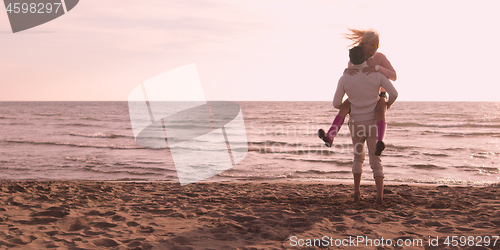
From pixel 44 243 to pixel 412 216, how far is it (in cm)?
353

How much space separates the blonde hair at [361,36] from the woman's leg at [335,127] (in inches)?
27.5

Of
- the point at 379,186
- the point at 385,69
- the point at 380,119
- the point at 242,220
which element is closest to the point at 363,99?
the point at 380,119

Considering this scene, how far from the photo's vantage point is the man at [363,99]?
3461 mm

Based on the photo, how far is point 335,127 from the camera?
3.57 m

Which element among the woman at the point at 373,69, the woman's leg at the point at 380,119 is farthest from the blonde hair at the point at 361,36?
the woman's leg at the point at 380,119

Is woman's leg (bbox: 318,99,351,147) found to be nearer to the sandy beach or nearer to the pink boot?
the pink boot

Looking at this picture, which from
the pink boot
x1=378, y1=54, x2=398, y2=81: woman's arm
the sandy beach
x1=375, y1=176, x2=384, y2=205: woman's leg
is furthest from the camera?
x1=375, y1=176, x2=384, y2=205: woman's leg

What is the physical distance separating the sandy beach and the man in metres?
0.73

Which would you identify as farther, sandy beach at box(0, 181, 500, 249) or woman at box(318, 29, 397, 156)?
woman at box(318, 29, 397, 156)

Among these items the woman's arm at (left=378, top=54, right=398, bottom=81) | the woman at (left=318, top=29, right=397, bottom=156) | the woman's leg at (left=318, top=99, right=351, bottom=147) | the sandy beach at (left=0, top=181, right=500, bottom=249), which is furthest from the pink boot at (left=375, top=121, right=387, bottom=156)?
the sandy beach at (left=0, top=181, right=500, bottom=249)

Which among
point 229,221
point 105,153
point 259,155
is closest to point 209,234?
point 229,221

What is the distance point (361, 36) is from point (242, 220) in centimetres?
247

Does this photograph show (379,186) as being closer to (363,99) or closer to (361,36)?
(363,99)

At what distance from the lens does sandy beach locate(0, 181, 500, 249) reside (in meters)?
2.63
